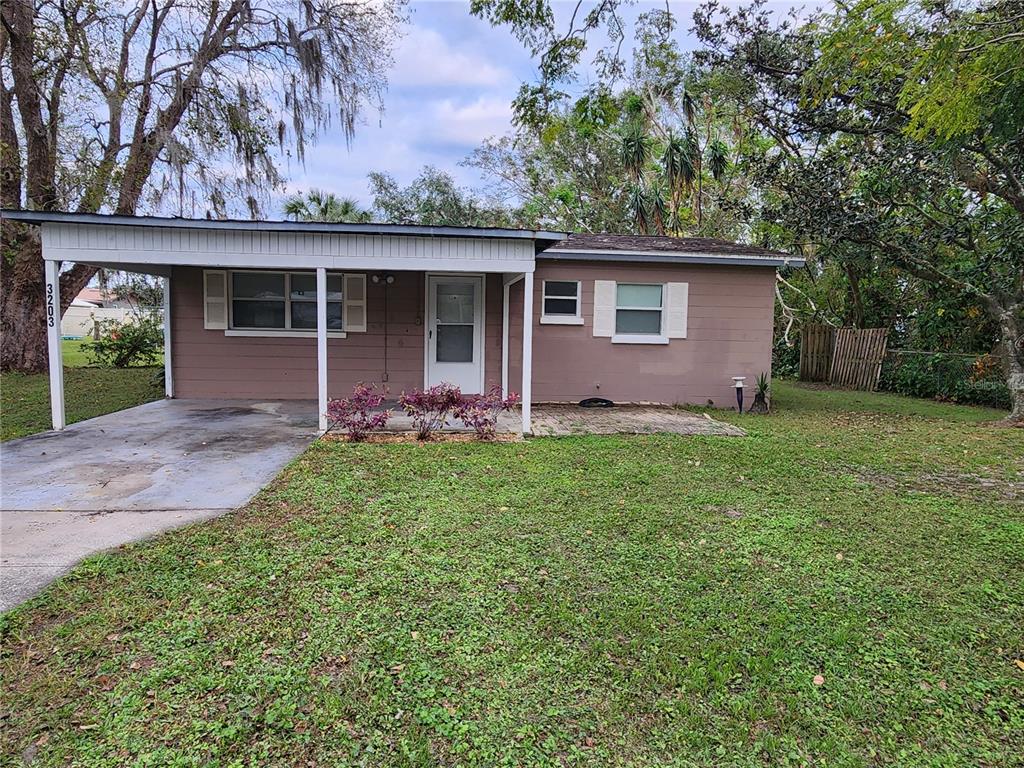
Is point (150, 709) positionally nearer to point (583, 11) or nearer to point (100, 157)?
point (583, 11)

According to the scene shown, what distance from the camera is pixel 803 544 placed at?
13.2 feet

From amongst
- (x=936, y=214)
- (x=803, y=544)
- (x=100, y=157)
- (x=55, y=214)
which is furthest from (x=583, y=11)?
(x=100, y=157)

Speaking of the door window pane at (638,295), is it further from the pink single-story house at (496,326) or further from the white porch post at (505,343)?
the white porch post at (505,343)

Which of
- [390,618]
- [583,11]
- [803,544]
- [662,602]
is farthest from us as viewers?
[583,11]

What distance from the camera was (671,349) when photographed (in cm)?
1014

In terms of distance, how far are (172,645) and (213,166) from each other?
13024 mm

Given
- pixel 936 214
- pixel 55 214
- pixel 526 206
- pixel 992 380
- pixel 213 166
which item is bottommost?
pixel 992 380

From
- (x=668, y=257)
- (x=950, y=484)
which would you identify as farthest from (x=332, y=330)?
(x=950, y=484)

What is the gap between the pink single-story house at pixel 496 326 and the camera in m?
9.73

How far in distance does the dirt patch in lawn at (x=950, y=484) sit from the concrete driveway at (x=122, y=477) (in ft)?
18.8

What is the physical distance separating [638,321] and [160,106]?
1120cm

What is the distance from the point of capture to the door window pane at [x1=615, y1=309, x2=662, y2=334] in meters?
10.1

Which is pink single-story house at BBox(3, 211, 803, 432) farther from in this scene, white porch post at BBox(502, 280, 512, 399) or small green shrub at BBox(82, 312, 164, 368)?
small green shrub at BBox(82, 312, 164, 368)

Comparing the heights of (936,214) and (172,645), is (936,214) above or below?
above
